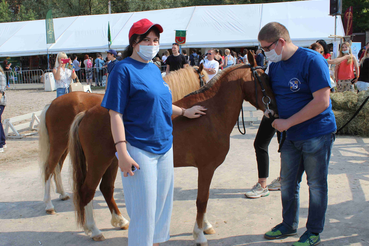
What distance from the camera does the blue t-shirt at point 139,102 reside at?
1854 mm

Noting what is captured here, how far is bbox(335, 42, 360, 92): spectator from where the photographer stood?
8078 millimetres

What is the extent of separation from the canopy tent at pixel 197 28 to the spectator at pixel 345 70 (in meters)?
8.09

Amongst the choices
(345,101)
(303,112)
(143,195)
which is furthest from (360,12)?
(143,195)

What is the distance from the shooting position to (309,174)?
8.59 ft

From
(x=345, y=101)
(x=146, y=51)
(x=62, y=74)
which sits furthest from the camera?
(x=345, y=101)

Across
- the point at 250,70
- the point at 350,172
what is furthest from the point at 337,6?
the point at 250,70

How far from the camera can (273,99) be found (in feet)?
9.14

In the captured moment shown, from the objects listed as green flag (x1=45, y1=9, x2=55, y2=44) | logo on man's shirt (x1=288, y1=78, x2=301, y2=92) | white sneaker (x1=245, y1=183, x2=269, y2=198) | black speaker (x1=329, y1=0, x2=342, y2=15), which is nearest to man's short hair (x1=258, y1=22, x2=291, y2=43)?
logo on man's shirt (x1=288, y1=78, x2=301, y2=92)

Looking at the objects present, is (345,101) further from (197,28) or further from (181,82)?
(197,28)

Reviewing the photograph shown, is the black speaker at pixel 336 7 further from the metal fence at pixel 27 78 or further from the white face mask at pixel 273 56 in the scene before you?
the metal fence at pixel 27 78

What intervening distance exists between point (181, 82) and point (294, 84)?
165 centimetres

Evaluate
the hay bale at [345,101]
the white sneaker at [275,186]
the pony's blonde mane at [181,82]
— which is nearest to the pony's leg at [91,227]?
the pony's blonde mane at [181,82]

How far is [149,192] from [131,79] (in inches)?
29.7

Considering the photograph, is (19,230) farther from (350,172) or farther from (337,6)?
(337,6)
